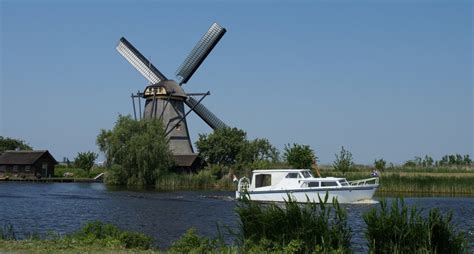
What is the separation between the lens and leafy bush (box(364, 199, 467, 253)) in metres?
14.1

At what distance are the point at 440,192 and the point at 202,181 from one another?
2459 cm

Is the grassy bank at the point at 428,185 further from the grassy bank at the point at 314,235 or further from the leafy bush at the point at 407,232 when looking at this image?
the grassy bank at the point at 314,235

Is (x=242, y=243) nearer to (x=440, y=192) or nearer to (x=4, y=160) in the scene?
(x=440, y=192)

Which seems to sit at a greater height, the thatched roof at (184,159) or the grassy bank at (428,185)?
the thatched roof at (184,159)

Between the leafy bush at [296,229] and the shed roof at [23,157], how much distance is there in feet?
242

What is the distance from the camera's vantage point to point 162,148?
66188 millimetres

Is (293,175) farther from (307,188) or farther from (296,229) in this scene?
(296,229)

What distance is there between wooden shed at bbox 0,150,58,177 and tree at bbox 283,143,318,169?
38029mm

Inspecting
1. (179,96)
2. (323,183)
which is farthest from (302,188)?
(179,96)

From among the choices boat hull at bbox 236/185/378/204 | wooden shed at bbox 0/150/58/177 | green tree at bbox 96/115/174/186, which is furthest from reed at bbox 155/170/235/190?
wooden shed at bbox 0/150/58/177

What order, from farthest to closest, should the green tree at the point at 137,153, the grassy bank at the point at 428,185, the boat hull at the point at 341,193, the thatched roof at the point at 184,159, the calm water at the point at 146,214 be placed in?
the thatched roof at the point at 184,159 → the green tree at the point at 137,153 → the grassy bank at the point at 428,185 → the boat hull at the point at 341,193 → the calm water at the point at 146,214

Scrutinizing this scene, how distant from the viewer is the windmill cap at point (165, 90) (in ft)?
238

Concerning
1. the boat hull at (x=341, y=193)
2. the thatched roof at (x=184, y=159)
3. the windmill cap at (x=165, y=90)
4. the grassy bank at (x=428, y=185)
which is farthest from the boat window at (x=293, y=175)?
the windmill cap at (x=165, y=90)

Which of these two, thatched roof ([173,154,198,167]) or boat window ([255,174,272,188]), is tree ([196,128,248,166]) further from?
boat window ([255,174,272,188])
